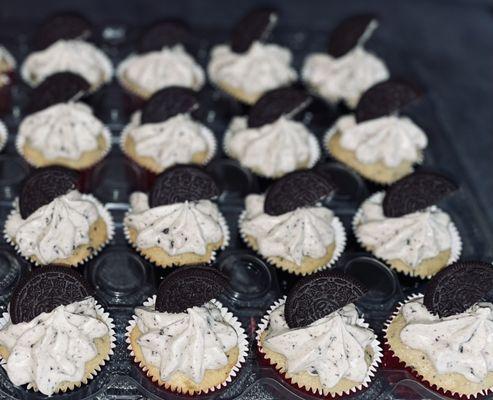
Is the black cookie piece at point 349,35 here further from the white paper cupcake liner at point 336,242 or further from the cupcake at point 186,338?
the cupcake at point 186,338

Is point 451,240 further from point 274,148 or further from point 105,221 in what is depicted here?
point 105,221

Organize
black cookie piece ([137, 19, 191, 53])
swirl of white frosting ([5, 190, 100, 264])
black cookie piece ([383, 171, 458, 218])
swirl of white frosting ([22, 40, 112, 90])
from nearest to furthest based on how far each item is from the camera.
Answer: swirl of white frosting ([5, 190, 100, 264]), black cookie piece ([383, 171, 458, 218]), swirl of white frosting ([22, 40, 112, 90]), black cookie piece ([137, 19, 191, 53])

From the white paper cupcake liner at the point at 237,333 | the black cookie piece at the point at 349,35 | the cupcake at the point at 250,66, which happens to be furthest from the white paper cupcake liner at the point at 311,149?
the white paper cupcake liner at the point at 237,333

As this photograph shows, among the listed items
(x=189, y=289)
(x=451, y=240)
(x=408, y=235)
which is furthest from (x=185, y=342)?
(x=451, y=240)

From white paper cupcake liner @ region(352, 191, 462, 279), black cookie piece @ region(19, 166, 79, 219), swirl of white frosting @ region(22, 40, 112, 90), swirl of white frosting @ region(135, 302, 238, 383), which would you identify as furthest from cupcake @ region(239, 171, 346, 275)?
swirl of white frosting @ region(22, 40, 112, 90)

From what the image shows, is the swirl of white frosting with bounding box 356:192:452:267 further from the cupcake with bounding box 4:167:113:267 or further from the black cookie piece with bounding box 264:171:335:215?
the cupcake with bounding box 4:167:113:267

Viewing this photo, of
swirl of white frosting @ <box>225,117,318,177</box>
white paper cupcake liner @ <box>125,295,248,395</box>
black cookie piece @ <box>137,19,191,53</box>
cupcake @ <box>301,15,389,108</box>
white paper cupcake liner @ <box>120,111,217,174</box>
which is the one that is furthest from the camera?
cupcake @ <box>301,15,389,108</box>
